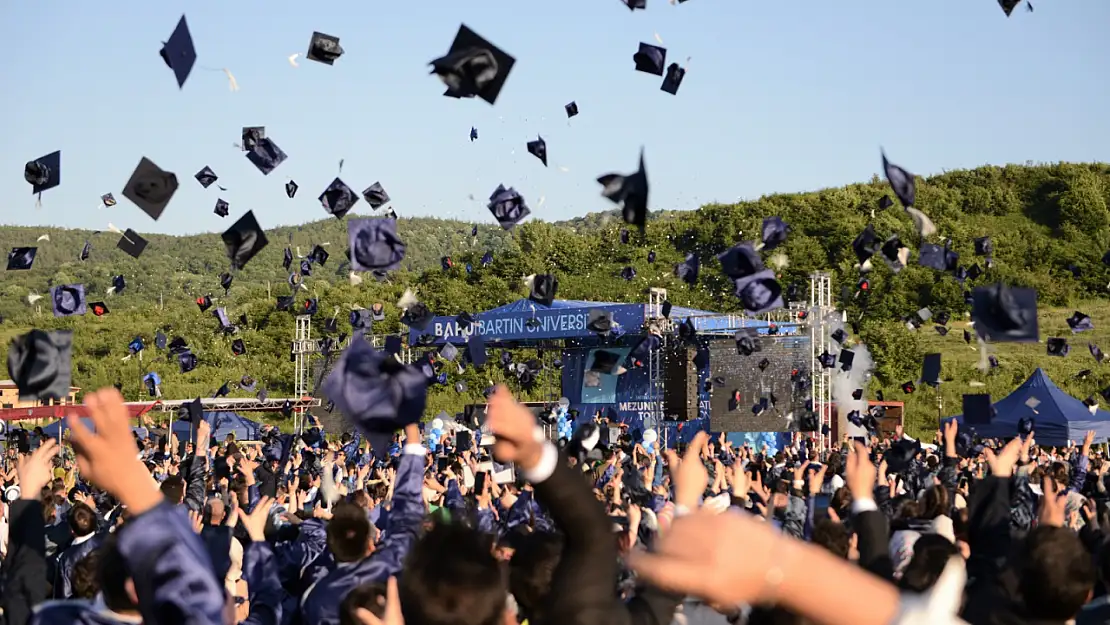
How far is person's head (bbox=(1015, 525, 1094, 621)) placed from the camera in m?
2.94

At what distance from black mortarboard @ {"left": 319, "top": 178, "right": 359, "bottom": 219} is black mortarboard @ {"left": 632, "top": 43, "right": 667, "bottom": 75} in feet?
11.0

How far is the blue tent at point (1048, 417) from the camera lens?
21391 mm

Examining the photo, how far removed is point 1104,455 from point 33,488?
70.7ft

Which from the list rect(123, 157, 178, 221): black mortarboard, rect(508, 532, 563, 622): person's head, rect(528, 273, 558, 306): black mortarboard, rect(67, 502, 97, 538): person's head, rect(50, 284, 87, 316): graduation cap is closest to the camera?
rect(508, 532, 563, 622): person's head

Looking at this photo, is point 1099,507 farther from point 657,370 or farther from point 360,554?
point 657,370

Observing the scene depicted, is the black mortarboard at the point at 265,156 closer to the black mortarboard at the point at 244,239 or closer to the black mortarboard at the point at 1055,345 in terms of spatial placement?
the black mortarboard at the point at 244,239

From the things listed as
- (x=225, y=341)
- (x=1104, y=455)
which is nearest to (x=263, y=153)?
(x=1104, y=455)

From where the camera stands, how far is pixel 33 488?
4004 millimetres

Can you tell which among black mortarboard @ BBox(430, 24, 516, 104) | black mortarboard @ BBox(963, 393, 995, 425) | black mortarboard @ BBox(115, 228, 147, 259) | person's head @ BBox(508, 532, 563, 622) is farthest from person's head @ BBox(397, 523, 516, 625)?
black mortarboard @ BBox(963, 393, 995, 425)

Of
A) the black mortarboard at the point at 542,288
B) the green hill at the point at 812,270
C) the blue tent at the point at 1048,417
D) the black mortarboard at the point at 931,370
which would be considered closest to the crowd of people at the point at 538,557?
the black mortarboard at the point at 931,370

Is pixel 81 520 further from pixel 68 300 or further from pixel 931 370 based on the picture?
pixel 931 370

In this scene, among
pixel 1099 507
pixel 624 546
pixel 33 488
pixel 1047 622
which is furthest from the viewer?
pixel 1099 507

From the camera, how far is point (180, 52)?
9.09 metres

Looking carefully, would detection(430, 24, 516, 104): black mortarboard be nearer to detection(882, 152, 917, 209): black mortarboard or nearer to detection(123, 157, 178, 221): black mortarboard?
detection(123, 157, 178, 221): black mortarboard
